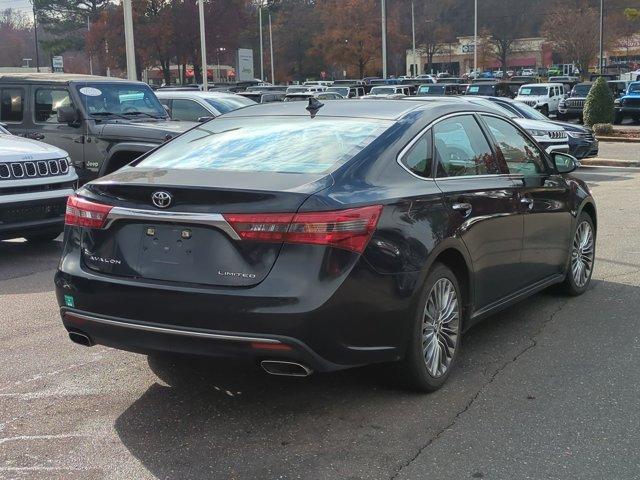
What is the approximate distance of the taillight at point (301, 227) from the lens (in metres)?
3.60

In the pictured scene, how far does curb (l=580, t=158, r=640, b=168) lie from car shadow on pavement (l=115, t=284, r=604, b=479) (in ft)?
48.5

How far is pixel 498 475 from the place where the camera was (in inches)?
135

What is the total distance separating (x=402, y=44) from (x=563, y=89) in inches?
1893

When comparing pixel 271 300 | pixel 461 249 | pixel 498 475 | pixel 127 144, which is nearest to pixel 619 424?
pixel 498 475

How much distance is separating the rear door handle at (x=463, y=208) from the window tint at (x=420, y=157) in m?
0.25

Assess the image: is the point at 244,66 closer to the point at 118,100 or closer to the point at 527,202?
the point at 118,100

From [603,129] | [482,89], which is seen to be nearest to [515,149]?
[603,129]

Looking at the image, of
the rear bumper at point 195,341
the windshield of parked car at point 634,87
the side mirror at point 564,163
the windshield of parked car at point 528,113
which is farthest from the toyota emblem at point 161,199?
the windshield of parked car at point 634,87

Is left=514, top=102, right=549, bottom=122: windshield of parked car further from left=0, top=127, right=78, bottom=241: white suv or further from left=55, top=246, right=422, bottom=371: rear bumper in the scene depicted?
left=55, top=246, right=422, bottom=371: rear bumper

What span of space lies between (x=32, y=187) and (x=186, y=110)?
6182 millimetres

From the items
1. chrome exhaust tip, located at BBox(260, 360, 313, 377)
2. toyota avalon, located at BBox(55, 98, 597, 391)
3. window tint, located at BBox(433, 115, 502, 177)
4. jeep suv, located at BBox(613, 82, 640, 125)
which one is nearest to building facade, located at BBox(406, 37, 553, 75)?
jeep suv, located at BBox(613, 82, 640, 125)

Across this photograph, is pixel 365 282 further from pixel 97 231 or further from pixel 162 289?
pixel 97 231

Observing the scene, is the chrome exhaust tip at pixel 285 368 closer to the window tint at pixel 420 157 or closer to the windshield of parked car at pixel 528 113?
the window tint at pixel 420 157

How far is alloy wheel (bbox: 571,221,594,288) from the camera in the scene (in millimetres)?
6391
